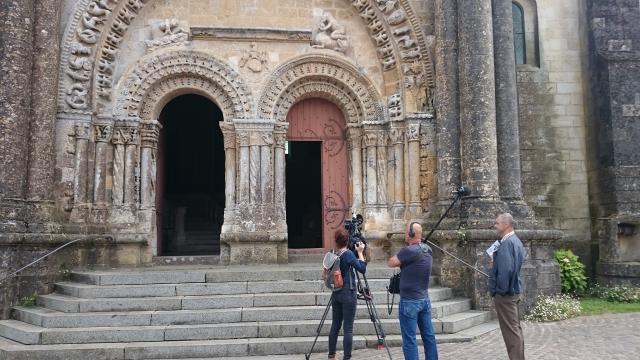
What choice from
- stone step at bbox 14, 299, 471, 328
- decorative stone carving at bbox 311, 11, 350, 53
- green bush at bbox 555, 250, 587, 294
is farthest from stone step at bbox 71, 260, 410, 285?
decorative stone carving at bbox 311, 11, 350, 53

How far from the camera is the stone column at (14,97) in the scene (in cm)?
940

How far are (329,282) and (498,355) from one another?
8.49 feet

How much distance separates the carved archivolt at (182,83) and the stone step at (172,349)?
17.4ft

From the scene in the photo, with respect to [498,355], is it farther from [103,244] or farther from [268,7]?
[268,7]

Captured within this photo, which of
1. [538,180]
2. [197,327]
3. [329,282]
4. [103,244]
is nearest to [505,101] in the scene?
[538,180]

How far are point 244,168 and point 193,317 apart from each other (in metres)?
4.08

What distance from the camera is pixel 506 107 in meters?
10.9

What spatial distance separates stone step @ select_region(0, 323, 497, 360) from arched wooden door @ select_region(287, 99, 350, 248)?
462 cm

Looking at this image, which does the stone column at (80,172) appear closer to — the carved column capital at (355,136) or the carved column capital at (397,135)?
the carved column capital at (355,136)

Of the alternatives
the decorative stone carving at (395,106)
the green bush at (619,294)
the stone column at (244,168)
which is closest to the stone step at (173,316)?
the stone column at (244,168)

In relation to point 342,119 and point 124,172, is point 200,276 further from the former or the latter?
point 342,119

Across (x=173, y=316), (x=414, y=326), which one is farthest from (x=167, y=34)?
(x=414, y=326)

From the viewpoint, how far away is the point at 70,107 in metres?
10.7

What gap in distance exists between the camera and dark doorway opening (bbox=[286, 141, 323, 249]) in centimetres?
1903
